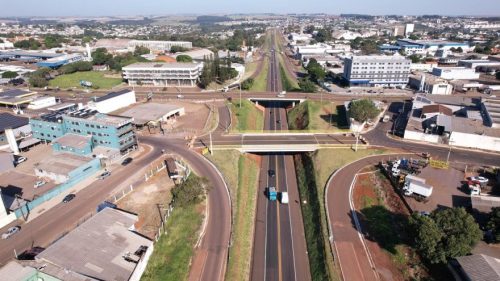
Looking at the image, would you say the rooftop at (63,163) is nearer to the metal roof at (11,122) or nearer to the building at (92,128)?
the building at (92,128)

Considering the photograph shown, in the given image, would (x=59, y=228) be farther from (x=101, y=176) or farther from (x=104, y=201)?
(x=101, y=176)

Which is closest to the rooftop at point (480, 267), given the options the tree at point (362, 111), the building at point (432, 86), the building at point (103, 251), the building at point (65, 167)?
the building at point (103, 251)

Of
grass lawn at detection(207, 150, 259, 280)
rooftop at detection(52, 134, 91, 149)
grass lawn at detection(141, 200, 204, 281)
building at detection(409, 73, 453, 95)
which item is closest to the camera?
grass lawn at detection(141, 200, 204, 281)

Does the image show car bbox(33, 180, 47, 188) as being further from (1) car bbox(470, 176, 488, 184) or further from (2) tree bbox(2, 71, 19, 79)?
(2) tree bbox(2, 71, 19, 79)

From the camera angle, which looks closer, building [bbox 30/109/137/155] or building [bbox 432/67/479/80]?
building [bbox 30/109/137/155]

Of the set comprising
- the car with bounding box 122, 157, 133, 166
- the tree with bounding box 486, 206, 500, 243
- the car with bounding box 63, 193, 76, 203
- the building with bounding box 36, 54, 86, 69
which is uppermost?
the building with bounding box 36, 54, 86, 69

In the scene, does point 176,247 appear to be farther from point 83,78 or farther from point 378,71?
point 83,78

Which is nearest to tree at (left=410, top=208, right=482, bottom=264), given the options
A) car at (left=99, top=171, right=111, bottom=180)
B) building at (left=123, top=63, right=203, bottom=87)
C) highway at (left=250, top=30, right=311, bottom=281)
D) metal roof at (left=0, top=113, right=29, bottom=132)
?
highway at (left=250, top=30, right=311, bottom=281)

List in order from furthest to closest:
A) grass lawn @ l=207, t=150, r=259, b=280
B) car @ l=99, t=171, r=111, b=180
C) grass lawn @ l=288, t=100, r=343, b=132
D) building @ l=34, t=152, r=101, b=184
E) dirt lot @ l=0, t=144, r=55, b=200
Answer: grass lawn @ l=288, t=100, r=343, b=132, car @ l=99, t=171, r=111, b=180, building @ l=34, t=152, r=101, b=184, dirt lot @ l=0, t=144, r=55, b=200, grass lawn @ l=207, t=150, r=259, b=280
